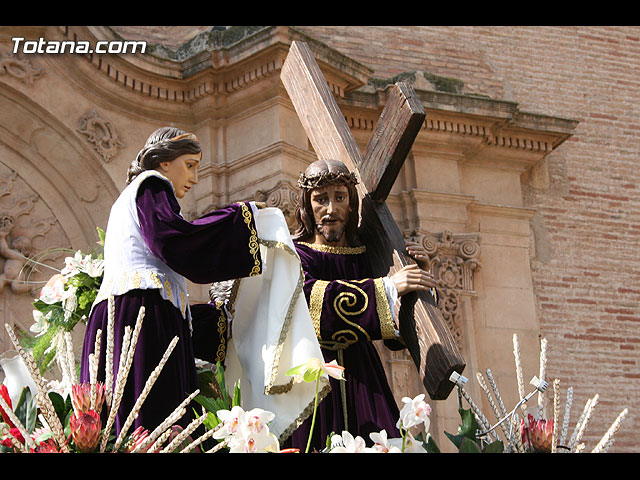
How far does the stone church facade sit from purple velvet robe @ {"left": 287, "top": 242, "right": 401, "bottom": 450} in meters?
3.54

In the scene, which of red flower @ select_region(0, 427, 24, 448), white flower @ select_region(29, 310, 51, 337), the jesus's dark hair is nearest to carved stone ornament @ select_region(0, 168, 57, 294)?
white flower @ select_region(29, 310, 51, 337)

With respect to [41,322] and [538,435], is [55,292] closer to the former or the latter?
[41,322]

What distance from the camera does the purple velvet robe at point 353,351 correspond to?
387 cm

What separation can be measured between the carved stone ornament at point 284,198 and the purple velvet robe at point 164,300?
3.70m

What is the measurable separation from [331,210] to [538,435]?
1490mm

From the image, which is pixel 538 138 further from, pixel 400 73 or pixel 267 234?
pixel 267 234

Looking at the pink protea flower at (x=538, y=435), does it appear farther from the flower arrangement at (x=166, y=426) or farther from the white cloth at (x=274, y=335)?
the white cloth at (x=274, y=335)

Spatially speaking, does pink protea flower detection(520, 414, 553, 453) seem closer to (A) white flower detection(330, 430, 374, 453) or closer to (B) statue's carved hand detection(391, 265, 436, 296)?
(A) white flower detection(330, 430, 374, 453)

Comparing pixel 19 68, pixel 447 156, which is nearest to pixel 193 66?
pixel 19 68

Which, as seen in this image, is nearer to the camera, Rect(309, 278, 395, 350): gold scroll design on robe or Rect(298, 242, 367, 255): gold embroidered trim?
Rect(309, 278, 395, 350): gold scroll design on robe

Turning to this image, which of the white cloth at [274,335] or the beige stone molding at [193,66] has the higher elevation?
the beige stone molding at [193,66]

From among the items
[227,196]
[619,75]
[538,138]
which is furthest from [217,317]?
[619,75]

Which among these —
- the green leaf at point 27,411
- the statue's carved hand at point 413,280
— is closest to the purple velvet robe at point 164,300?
the green leaf at point 27,411

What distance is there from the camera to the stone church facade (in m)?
7.87
